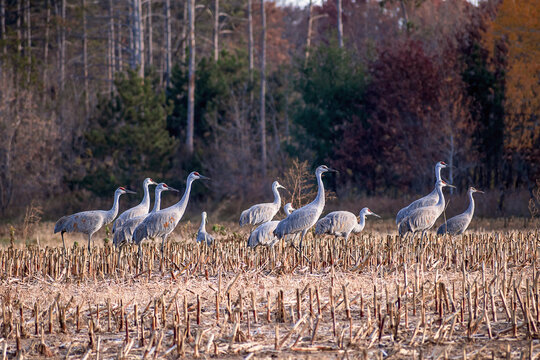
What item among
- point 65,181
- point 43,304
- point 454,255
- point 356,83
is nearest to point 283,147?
point 356,83

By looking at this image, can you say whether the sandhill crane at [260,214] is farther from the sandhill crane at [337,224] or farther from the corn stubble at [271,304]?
the corn stubble at [271,304]

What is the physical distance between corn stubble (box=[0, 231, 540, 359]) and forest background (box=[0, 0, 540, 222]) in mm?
10861

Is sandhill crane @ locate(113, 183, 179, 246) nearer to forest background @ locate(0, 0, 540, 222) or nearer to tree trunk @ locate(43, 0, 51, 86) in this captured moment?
forest background @ locate(0, 0, 540, 222)

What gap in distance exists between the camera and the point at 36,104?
91.9 feet

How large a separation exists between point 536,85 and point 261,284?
53.6 feet

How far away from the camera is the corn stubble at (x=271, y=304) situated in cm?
598

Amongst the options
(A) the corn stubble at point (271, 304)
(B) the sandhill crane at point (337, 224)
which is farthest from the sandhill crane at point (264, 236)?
(B) the sandhill crane at point (337, 224)

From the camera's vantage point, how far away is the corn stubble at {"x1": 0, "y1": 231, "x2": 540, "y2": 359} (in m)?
5.98

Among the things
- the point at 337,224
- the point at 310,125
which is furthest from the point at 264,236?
the point at 310,125

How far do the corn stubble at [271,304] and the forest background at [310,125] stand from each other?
10861 millimetres

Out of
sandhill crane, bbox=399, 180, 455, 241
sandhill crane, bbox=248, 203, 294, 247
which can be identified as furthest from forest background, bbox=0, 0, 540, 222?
sandhill crane, bbox=248, 203, 294, 247

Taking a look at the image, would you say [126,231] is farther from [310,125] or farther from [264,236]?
[310,125]

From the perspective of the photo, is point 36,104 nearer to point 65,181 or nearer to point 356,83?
point 65,181

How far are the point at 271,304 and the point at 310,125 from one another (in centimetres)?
1980
